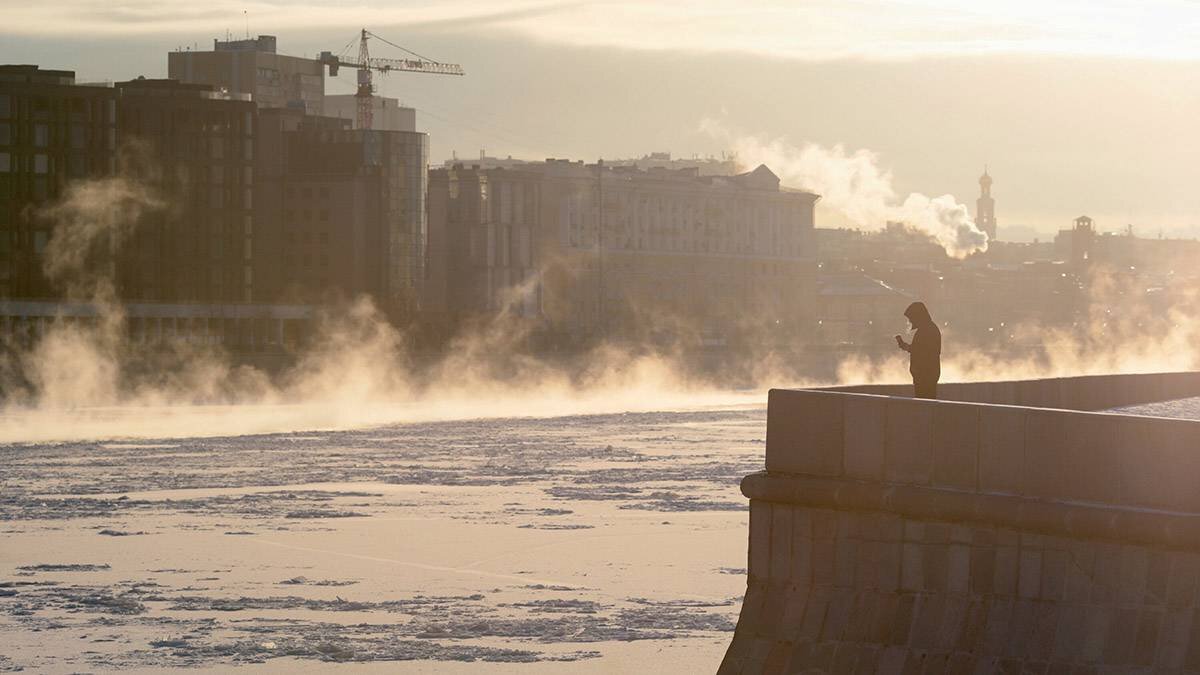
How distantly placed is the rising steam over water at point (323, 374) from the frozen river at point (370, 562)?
68.3ft

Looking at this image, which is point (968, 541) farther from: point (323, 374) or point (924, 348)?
point (323, 374)

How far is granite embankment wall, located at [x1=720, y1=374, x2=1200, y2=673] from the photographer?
52.7 ft

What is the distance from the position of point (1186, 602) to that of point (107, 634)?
1221 centimetres

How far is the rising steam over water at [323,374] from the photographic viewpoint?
87.2 meters

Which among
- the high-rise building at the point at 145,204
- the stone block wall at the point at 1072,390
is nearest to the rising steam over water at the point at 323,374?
the high-rise building at the point at 145,204

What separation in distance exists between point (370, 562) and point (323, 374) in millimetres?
98568

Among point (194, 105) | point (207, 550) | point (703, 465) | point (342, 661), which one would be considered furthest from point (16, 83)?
point (342, 661)

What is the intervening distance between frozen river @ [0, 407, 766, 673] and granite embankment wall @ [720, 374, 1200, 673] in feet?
13.4

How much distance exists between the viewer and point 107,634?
2358 centimetres

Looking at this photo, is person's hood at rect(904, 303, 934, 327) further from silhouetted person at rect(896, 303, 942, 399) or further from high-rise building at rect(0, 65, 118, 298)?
high-rise building at rect(0, 65, 118, 298)

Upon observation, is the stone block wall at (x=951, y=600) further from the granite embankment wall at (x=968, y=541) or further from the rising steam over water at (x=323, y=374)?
the rising steam over water at (x=323, y=374)

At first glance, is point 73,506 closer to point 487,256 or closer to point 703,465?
point 703,465

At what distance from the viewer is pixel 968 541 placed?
55.6 feet

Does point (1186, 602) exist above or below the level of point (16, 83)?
below
